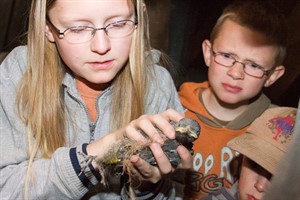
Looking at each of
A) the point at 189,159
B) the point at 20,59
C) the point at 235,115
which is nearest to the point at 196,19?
the point at 235,115

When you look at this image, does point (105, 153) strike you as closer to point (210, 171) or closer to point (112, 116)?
point (112, 116)

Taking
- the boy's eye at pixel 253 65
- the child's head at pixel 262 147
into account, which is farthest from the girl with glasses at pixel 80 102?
the boy's eye at pixel 253 65

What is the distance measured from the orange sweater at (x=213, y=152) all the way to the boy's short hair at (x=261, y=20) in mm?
241

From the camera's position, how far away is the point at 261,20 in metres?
1.66

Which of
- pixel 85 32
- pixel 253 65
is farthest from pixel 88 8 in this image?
pixel 253 65

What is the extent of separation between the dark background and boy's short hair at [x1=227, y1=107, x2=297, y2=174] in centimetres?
62

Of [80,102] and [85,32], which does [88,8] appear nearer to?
[85,32]

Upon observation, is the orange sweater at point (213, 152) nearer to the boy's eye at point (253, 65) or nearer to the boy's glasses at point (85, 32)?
the boy's eye at point (253, 65)

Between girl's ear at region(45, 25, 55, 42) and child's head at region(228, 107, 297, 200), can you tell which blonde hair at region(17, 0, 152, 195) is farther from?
child's head at region(228, 107, 297, 200)

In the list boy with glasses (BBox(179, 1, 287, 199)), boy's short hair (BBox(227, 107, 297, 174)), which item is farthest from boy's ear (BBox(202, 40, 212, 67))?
boy's short hair (BBox(227, 107, 297, 174))

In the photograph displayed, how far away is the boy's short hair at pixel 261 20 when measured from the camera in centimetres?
164

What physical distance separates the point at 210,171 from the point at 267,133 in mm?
331

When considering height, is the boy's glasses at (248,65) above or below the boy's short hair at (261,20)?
below

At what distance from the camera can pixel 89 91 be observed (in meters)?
1.31
